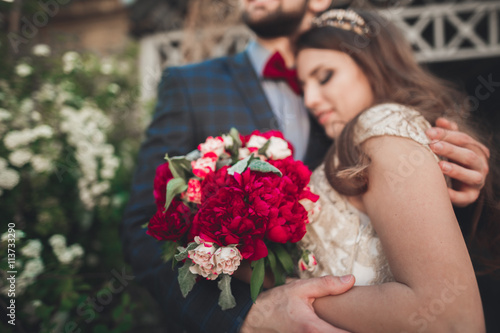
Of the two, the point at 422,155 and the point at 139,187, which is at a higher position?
the point at 422,155

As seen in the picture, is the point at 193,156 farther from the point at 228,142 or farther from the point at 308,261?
the point at 308,261

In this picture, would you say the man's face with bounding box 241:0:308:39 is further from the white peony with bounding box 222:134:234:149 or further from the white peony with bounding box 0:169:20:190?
the white peony with bounding box 0:169:20:190

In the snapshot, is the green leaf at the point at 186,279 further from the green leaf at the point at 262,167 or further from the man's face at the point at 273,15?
the man's face at the point at 273,15

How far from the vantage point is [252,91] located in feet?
6.29

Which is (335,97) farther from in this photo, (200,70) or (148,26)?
(148,26)

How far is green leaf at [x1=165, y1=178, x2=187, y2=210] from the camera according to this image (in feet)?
3.54

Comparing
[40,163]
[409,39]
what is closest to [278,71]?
[40,163]

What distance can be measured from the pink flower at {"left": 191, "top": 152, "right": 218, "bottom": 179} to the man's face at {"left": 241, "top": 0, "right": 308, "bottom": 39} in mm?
1226

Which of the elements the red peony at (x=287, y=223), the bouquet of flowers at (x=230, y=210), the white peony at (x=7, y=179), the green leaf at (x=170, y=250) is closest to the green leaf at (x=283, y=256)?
the bouquet of flowers at (x=230, y=210)

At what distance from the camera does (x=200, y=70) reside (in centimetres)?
195

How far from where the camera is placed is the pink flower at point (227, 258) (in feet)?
3.13

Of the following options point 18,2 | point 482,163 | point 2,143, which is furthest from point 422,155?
point 18,2

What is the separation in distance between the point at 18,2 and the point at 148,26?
2.89 metres

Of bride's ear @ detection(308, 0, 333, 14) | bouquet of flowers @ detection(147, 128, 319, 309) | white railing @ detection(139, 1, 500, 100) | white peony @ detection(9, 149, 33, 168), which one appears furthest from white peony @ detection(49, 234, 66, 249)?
white railing @ detection(139, 1, 500, 100)
